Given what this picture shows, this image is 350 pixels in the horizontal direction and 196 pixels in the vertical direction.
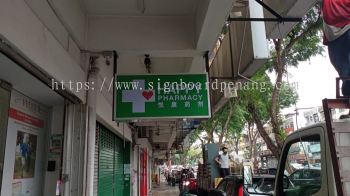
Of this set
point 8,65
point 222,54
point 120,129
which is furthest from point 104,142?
point 8,65

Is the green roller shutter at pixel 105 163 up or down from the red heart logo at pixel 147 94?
down

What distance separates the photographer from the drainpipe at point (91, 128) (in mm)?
5047

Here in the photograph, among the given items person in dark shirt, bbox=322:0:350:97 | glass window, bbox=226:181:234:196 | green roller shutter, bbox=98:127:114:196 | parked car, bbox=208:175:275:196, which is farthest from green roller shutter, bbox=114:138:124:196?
person in dark shirt, bbox=322:0:350:97

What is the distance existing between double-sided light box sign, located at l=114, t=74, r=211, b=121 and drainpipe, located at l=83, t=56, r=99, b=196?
40 centimetres

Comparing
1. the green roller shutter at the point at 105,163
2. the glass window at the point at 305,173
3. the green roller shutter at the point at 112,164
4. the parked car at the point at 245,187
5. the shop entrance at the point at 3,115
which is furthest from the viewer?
the green roller shutter at the point at 112,164

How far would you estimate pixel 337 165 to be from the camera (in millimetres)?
2361

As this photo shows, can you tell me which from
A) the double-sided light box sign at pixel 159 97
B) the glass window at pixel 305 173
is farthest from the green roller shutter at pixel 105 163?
the glass window at pixel 305 173

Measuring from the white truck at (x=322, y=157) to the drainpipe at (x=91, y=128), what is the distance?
103 inches

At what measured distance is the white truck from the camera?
93.9 inches

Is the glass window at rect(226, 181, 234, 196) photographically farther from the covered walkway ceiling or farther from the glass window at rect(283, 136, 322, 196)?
the covered walkway ceiling

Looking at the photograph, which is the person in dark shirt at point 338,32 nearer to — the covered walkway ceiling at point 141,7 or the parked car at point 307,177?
the parked car at point 307,177

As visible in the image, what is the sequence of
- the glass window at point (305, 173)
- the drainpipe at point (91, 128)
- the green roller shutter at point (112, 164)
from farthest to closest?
1. the green roller shutter at point (112, 164)
2. the drainpipe at point (91, 128)
3. the glass window at point (305, 173)

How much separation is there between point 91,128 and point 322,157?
3.44 meters

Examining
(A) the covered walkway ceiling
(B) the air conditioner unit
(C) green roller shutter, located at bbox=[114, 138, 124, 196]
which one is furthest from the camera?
(C) green roller shutter, located at bbox=[114, 138, 124, 196]
